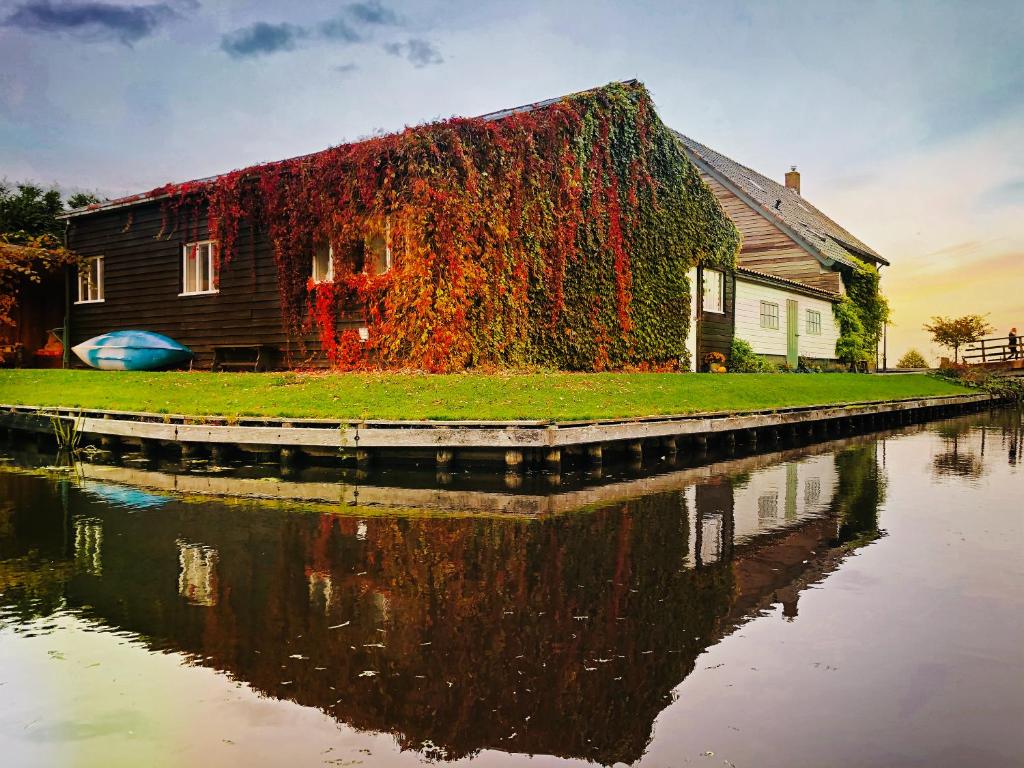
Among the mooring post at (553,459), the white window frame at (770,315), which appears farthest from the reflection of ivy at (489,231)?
the white window frame at (770,315)

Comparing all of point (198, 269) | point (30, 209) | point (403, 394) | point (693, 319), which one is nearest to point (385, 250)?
point (403, 394)

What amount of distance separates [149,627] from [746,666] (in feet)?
Result: 10.1

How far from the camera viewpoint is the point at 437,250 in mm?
14945

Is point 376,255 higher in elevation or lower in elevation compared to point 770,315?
higher

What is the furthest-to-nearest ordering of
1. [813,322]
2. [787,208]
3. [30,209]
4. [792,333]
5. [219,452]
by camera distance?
1. [787,208]
2. [30,209]
3. [813,322]
4. [792,333]
5. [219,452]

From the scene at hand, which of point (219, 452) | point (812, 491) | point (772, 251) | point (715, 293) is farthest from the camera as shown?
point (772, 251)

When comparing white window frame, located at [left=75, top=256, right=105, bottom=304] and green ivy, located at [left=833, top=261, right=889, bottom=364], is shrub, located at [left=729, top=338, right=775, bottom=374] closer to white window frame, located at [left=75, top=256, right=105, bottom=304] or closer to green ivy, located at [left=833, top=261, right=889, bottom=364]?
green ivy, located at [left=833, top=261, right=889, bottom=364]

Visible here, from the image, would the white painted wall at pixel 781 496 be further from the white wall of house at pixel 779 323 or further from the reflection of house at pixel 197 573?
the white wall of house at pixel 779 323

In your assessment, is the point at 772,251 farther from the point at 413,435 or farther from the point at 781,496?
the point at 413,435

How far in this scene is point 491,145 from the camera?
51.0 ft

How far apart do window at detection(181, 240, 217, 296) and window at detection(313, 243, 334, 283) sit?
348cm

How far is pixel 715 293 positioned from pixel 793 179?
24.4 meters

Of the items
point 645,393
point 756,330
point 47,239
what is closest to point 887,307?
point 756,330

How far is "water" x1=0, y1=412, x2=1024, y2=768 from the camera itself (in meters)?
2.87
